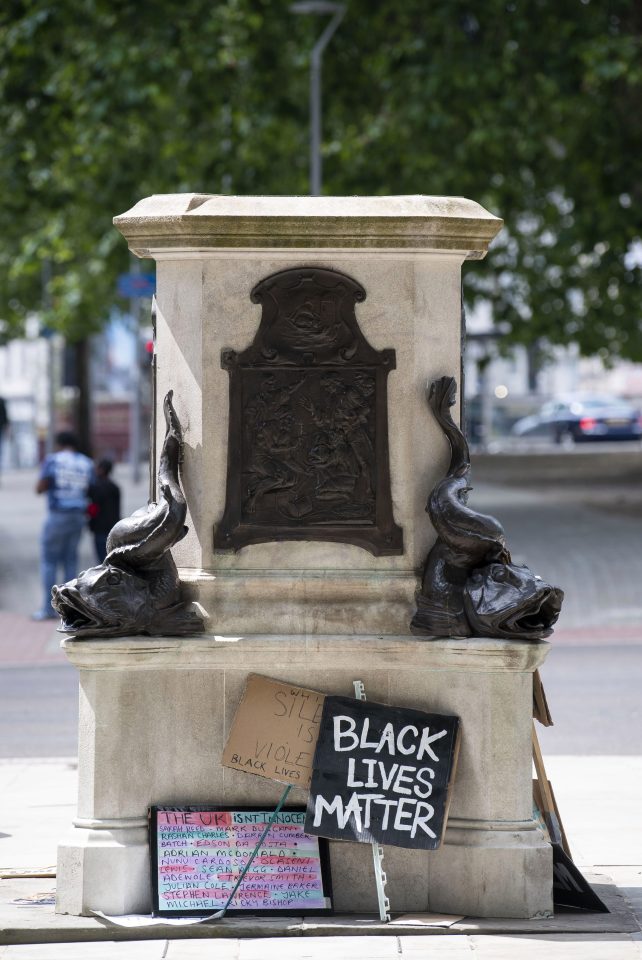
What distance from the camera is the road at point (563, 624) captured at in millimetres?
10711

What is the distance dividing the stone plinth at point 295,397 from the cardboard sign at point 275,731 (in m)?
0.24

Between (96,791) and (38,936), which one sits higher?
(96,791)

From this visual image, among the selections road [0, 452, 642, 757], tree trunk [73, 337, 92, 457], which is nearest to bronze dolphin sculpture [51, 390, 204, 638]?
road [0, 452, 642, 757]

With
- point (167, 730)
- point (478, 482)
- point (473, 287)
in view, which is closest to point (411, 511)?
point (167, 730)

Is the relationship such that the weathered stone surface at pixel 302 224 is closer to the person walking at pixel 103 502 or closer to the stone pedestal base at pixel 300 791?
the stone pedestal base at pixel 300 791

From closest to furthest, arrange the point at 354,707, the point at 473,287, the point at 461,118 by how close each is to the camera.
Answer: the point at 354,707
the point at 461,118
the point at 473,287

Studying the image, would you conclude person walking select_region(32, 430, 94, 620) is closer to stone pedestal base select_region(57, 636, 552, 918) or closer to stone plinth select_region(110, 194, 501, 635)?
stone plinth select_region(110, 194, 501, 635)

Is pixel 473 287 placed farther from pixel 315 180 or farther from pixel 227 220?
pixel 227 220

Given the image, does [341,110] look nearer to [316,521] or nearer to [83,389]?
[83,389]

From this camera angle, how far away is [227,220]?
617cm

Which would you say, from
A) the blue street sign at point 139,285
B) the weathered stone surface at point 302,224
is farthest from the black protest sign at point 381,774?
the blue street sign at point 139,285

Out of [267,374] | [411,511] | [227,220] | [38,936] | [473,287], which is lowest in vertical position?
[38,936]

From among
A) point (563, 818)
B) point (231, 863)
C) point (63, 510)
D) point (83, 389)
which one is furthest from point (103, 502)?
point (83, 389)

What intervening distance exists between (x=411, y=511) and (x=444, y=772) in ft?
3.12
